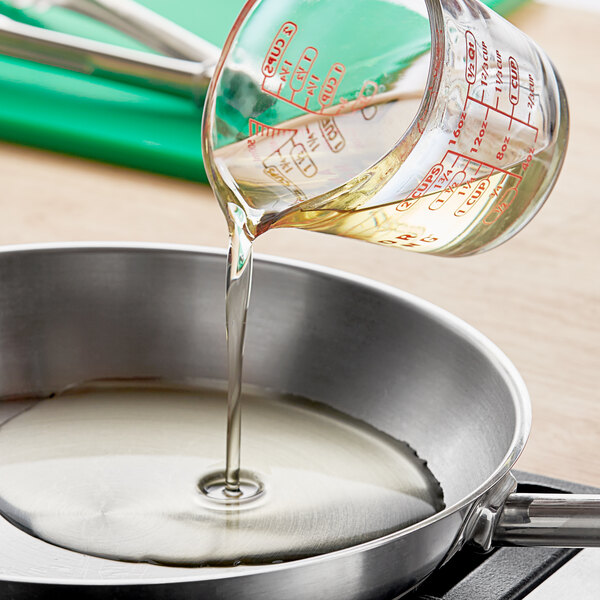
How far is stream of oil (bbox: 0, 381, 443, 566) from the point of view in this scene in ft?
1.58

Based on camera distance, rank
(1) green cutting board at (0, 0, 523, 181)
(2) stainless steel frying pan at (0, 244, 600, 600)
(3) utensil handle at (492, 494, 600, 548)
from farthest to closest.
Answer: (1) green cutting board at (0, 0, 523, 181), (2) stainless steel frying pan at (0, 244, 600, 600), (3) utensil handle at (492, 494, 600, 548)

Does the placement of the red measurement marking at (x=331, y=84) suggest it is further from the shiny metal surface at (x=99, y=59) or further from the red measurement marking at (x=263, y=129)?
the shiny metal surface at (x=99, y=59)

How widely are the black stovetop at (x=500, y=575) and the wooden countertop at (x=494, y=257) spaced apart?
88mm

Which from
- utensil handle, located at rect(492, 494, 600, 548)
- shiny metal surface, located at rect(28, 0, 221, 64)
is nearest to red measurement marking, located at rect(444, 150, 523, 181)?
utensil handle, located at rect(492, 494, 600, 548)

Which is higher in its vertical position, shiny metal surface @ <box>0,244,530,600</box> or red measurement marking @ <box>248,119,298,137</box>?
red measurement marking @ <box>248,119,298,137</box>

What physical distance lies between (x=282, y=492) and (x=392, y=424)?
88 millimetres

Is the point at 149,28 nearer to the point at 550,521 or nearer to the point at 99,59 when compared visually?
the point at 99,59

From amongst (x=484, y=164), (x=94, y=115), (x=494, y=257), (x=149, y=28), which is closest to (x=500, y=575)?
(x=484, y=164)

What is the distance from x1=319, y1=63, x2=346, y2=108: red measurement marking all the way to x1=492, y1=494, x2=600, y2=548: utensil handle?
0.60 feet

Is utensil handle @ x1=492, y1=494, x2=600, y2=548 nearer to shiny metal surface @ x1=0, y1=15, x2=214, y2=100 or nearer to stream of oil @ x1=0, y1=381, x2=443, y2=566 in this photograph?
stream of oil @ x1=0, y1=381, x2=443, y2=566

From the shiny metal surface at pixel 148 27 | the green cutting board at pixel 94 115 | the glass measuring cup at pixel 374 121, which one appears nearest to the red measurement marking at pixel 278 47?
the glass measuring cup at pixel 374 121

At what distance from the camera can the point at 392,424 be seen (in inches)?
23.2

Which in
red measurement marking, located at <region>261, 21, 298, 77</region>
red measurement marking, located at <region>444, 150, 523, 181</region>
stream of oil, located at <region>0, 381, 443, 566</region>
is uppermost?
red measurement marking, located at <region>261, 21, 298, 77</region>

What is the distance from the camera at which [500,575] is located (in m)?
0.47
